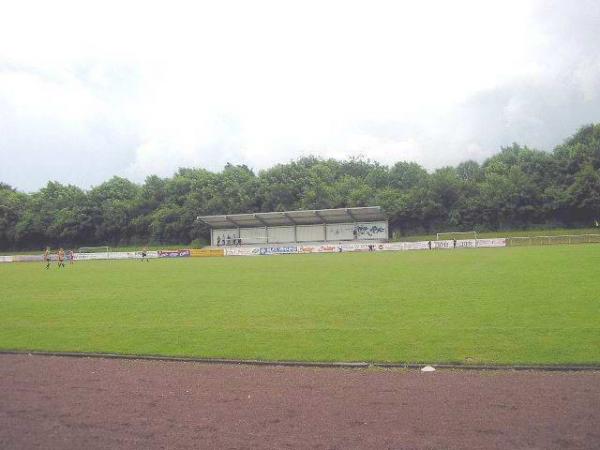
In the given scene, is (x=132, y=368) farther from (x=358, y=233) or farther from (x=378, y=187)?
(x=378, y=187)

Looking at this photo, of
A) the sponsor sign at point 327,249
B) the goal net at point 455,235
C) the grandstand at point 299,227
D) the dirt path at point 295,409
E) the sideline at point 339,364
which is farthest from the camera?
the grandstand at point 299,227

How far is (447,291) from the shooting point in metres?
17.2

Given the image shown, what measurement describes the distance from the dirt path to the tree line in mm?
62777

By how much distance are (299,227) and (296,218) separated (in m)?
2.08

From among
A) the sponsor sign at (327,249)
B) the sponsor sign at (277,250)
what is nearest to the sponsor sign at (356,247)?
the sponsor sign at (327,249)

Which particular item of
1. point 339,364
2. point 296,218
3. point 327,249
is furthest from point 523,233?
point 339,364

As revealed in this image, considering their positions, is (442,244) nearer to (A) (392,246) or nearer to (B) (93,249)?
(A) (392,246)

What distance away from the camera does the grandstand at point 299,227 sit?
6738 centimetres

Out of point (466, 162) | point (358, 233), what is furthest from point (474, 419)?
point (466, 162)

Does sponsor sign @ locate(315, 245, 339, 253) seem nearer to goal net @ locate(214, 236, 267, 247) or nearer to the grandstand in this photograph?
the grandstand

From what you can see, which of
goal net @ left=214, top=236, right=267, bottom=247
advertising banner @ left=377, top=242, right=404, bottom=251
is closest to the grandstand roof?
goal net @ left=214, top=236, right=267, bottom=247

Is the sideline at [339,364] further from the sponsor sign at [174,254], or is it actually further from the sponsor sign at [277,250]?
the sponsor sign at [174,254]

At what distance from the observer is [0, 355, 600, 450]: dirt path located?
19.5ft

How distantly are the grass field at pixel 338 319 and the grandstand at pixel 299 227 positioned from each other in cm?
4536
